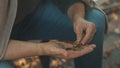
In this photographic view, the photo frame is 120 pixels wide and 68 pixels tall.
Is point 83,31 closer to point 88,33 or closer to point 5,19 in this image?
point 88,33

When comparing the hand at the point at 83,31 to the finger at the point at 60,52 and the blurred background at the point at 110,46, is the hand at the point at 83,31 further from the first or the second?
the blurred background at the point at 110,46

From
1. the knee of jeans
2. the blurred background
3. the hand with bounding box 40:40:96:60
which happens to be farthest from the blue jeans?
the blurred background

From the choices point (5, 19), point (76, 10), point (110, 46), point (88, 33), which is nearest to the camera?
point (5, 19)

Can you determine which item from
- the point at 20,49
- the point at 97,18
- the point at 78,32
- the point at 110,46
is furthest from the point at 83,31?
the point at 110,46

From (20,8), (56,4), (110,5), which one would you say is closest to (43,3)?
(56,4)

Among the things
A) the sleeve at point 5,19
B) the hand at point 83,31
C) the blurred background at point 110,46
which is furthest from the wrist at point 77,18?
the blurred background at point 110,46

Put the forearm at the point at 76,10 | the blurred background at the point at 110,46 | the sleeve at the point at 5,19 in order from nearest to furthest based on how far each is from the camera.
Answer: the sleeve at the point at 5,19 → the forearm at the point at 76,10 → the blurred background at the point at 110,46

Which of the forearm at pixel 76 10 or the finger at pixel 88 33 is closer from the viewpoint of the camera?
the finger at pixel 88 33
